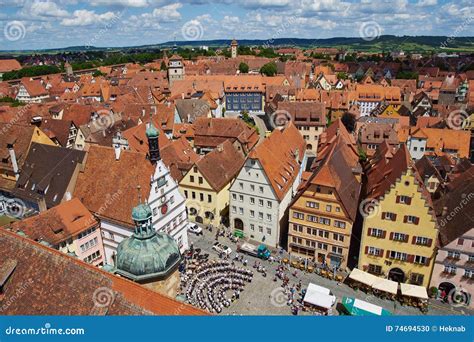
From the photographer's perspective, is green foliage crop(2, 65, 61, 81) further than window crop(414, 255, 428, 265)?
Yes

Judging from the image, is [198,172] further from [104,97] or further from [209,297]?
[104,97]

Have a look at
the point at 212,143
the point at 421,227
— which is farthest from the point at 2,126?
the point at 421,227

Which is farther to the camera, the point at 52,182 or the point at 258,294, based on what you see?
the point at 52,182

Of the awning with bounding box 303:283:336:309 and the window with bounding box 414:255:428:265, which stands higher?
the window with bounding box 414:255:428:265

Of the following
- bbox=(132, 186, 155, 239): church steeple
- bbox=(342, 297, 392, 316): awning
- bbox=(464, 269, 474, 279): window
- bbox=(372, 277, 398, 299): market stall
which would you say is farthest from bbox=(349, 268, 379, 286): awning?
bbox=(132, 186, 155, 239): church steeple

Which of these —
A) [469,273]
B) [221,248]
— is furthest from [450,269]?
[221,248]

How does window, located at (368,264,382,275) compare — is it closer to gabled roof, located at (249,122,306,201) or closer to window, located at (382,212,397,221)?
window, located at (382,212,397,221)

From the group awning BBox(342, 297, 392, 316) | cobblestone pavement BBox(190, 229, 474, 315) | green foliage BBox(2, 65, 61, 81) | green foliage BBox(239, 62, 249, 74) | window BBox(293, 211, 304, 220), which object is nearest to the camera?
awning BBox(342, 297, 392, 316)

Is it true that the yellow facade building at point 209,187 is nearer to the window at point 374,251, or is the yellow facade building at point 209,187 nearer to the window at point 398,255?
the window at point 374,251
